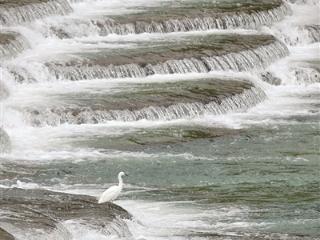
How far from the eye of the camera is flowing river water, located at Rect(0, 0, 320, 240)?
746 inches

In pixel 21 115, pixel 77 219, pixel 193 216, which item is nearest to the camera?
pixel 77 219

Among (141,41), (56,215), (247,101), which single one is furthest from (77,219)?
(141,41)

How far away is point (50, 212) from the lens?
17719 millimetres

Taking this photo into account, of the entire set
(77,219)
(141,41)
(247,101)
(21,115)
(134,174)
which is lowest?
(77,219)

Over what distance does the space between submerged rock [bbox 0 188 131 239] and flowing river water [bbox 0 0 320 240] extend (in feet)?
0.11

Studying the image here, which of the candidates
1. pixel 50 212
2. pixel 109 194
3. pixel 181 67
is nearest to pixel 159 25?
pixel 181 67

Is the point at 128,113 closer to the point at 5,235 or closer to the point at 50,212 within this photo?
the point at 50,212

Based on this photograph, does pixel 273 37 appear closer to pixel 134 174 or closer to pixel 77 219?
pixel 134 174

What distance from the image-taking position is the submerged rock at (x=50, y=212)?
654 inches

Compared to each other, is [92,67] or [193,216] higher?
[92,67]

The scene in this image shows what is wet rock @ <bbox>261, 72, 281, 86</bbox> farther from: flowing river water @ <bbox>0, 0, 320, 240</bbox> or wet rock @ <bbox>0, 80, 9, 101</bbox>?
wet rock @ <bbox>0, 80, 9, 101</bbox>

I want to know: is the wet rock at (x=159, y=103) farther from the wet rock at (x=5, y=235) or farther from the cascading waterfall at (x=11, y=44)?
the wet rock at (x=5, y=235)

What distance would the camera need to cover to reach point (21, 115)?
85.1ft

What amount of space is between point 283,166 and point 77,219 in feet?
22.0
